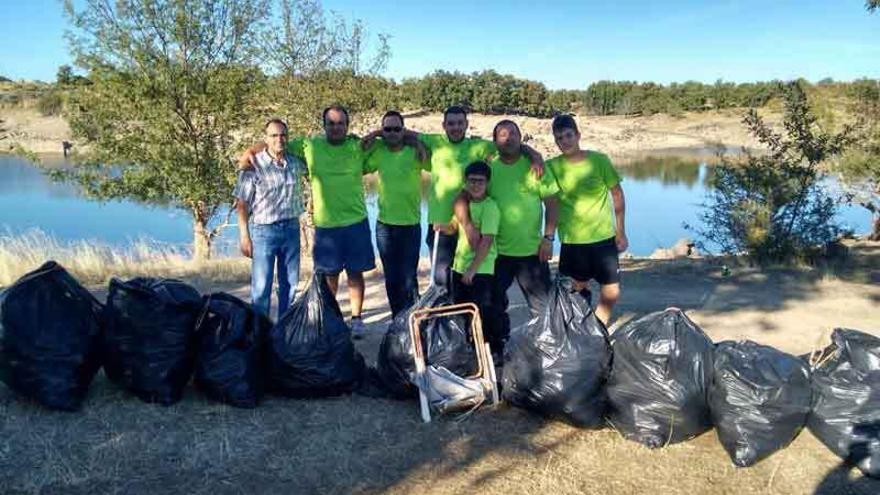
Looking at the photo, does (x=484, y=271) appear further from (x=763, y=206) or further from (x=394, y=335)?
(x=763, y=206)

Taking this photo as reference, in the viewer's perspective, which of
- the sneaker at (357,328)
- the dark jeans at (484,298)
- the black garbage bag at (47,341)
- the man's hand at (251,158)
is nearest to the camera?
the black garbage bag at (47,341)

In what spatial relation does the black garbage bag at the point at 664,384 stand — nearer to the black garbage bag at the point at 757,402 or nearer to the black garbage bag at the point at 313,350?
A: the black garbage bag at the point at 757,402

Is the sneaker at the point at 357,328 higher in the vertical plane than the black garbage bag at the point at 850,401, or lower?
lower

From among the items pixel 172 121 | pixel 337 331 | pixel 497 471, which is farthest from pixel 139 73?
pixel 497 471

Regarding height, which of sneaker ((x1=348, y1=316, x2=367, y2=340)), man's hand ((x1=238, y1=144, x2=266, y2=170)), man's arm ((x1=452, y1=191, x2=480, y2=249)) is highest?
man's hand ((x1=238, y1=144, x2=266, y2=170))

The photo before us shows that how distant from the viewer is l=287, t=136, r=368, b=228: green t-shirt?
5121 millimetres

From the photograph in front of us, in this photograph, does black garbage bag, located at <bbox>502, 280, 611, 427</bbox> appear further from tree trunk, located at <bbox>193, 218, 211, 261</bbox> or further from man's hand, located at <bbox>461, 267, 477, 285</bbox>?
tree trunk, located at <bbox>193, 218, 211, 261</bbox>

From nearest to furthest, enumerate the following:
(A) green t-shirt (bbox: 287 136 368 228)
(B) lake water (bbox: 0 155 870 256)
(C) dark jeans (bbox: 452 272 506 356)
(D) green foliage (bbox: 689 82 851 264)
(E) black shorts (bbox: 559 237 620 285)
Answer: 1. (C) dark jeans (bbox: 452 272 506 356)
2. (E) black shorts (bbox: 559 237 620 285)
3. (A) green t-shirt (bbox: 287 136 368 228)
4. (D) green foliage (bbox: 689 82 851 264)
5. (B) lake water (bbox: 0 155 870 256)

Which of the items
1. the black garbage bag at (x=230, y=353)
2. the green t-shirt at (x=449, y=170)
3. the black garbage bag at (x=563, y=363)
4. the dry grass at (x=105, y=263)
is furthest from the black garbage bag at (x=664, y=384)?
the dry grass at (x=105, y=263)

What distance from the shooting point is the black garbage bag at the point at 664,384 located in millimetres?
3645

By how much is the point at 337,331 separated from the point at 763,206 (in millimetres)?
7633

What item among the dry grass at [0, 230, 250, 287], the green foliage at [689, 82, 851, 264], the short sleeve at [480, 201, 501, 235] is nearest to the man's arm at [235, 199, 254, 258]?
the short sleeve at [480, 201, 501, 235]

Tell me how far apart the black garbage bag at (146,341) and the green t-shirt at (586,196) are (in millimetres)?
2612

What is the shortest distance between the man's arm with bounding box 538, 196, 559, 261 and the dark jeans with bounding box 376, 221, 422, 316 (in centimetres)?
103
